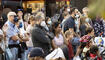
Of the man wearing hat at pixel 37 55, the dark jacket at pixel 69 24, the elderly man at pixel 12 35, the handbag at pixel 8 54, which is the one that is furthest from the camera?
the dark jacket at pixel 69 24

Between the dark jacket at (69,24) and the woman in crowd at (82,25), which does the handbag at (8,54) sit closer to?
the dark jacket at (69,24)

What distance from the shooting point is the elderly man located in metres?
8.42

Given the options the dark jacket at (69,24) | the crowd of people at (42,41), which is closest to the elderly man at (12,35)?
the crowd of people at (42,41)

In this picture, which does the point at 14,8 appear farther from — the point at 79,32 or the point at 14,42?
the point at 14,42

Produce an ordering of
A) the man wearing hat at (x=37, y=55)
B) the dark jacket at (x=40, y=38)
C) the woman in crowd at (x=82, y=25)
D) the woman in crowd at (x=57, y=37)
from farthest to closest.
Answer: the woman in crowd at (x=82, y=25)
the woman in crowd at (x=57, y=37)
the dark jacket at (x=40, y=38)
the man wearing hat at (x=37, y=55)

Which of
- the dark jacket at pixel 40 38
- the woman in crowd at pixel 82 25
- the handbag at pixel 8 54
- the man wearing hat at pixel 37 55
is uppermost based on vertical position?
the woman in crowd at pixel 82 25

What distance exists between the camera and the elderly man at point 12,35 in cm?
842

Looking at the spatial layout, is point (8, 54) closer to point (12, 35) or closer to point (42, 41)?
point (12, 35)

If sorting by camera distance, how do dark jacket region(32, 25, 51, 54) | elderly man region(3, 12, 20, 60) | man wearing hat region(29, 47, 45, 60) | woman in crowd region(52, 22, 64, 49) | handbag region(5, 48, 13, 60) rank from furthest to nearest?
1. elderly man region(3, 12, 20, 60)
2. handbag region(5, 48, 13, 60)
3. woman in crowd region(52, 22, 64, 49)
4. dark jacket region(32, 25, 51, 54)
5. man wearing hat region(29, 47, 45, 60)

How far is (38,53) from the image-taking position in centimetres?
400

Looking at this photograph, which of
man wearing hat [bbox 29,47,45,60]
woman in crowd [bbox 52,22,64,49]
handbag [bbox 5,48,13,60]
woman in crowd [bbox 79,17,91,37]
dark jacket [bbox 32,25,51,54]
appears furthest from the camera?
woman in crowd [bbox 79,17,91,37]

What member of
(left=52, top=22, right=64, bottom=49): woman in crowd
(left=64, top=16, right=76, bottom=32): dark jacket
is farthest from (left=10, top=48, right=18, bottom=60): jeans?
(left=64, top=16, right=76, bottom=32): dark jacket

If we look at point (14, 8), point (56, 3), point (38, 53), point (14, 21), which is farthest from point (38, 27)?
point (56, 3)

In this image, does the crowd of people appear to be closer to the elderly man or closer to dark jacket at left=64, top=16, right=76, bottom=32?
the elderly man
